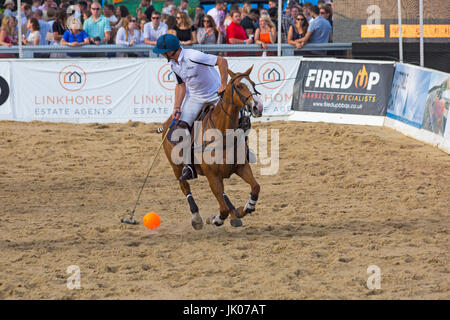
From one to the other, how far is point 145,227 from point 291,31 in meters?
9.74

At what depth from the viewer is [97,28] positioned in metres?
18.3

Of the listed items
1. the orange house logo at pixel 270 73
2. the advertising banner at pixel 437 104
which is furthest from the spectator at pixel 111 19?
the advertising banner at pixel 437 104

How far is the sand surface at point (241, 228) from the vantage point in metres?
7.30

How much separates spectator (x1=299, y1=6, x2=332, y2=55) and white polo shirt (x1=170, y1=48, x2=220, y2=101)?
8.91 metres

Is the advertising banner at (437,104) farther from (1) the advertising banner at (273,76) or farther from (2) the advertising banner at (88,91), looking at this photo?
(2) the advertising banner at (88,91)

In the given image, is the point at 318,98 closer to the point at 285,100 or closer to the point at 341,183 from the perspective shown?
the point at 285,100

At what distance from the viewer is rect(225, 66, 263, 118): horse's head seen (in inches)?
314

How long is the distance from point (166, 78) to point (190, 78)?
820cm

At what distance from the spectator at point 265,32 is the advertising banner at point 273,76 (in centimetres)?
79

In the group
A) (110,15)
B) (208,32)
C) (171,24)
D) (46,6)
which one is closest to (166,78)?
(171,24)

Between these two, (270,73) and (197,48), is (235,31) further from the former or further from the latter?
(270,73)

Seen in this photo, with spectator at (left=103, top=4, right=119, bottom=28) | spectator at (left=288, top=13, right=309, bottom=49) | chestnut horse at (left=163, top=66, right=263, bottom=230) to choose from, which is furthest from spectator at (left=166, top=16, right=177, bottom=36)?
chestnut horse at (left=163, top=66, right=263, bottom=230)

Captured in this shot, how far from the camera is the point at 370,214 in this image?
32.9 feet

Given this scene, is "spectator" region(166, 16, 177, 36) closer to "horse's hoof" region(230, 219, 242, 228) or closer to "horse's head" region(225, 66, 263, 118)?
"horse's hoof" region(230, 219, 242, 228)
